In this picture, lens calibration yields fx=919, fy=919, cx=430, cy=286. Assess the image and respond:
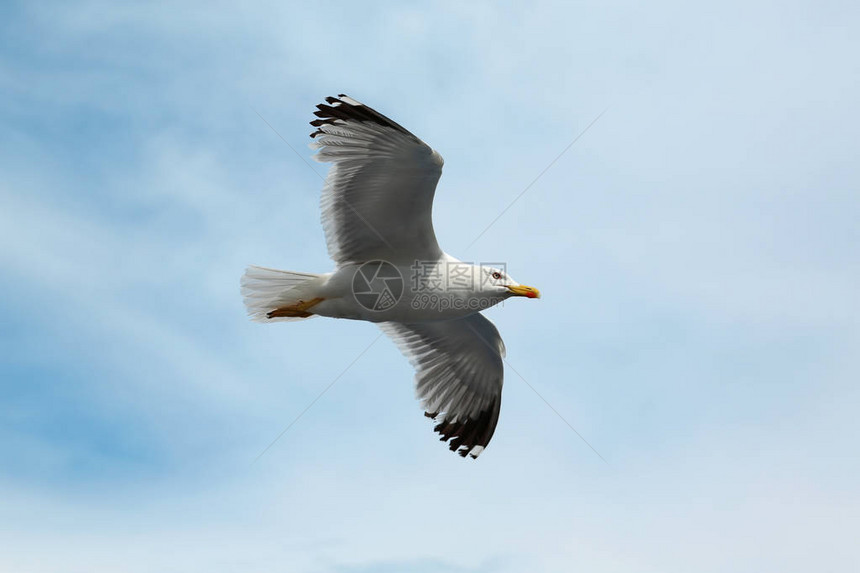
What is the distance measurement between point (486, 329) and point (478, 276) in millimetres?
1192

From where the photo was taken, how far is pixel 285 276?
9359mm

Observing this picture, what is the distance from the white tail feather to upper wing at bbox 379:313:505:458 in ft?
5.69

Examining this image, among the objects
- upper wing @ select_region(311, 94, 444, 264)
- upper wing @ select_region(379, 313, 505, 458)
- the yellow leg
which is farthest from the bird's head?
the yellow leg

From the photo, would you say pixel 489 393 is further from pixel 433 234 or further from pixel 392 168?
pixel 392 168

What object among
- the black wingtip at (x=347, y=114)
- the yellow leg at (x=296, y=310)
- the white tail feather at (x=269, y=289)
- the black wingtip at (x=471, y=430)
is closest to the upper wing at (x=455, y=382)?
the black wingtip at (x=471, y=430)

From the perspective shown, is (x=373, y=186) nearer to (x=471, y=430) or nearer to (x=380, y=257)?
(x=380, y=257)

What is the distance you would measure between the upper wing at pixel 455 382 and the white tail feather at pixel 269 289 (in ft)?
5.69

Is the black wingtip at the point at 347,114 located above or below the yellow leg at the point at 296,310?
above

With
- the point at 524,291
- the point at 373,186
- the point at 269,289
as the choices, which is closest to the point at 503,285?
the point at 524,291

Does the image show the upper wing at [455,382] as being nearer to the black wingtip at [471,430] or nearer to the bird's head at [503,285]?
the black wingtip at [471,430]

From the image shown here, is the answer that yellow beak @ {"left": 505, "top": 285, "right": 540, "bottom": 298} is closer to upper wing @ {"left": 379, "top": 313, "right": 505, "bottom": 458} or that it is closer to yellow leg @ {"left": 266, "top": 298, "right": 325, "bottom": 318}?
upper wing @ {"left": 379, "top": 313, "right": 505, "bottom": 458}

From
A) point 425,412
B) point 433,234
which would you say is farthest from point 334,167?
point 425,412

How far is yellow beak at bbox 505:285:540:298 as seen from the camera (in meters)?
9.56

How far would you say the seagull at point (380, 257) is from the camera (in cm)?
847
